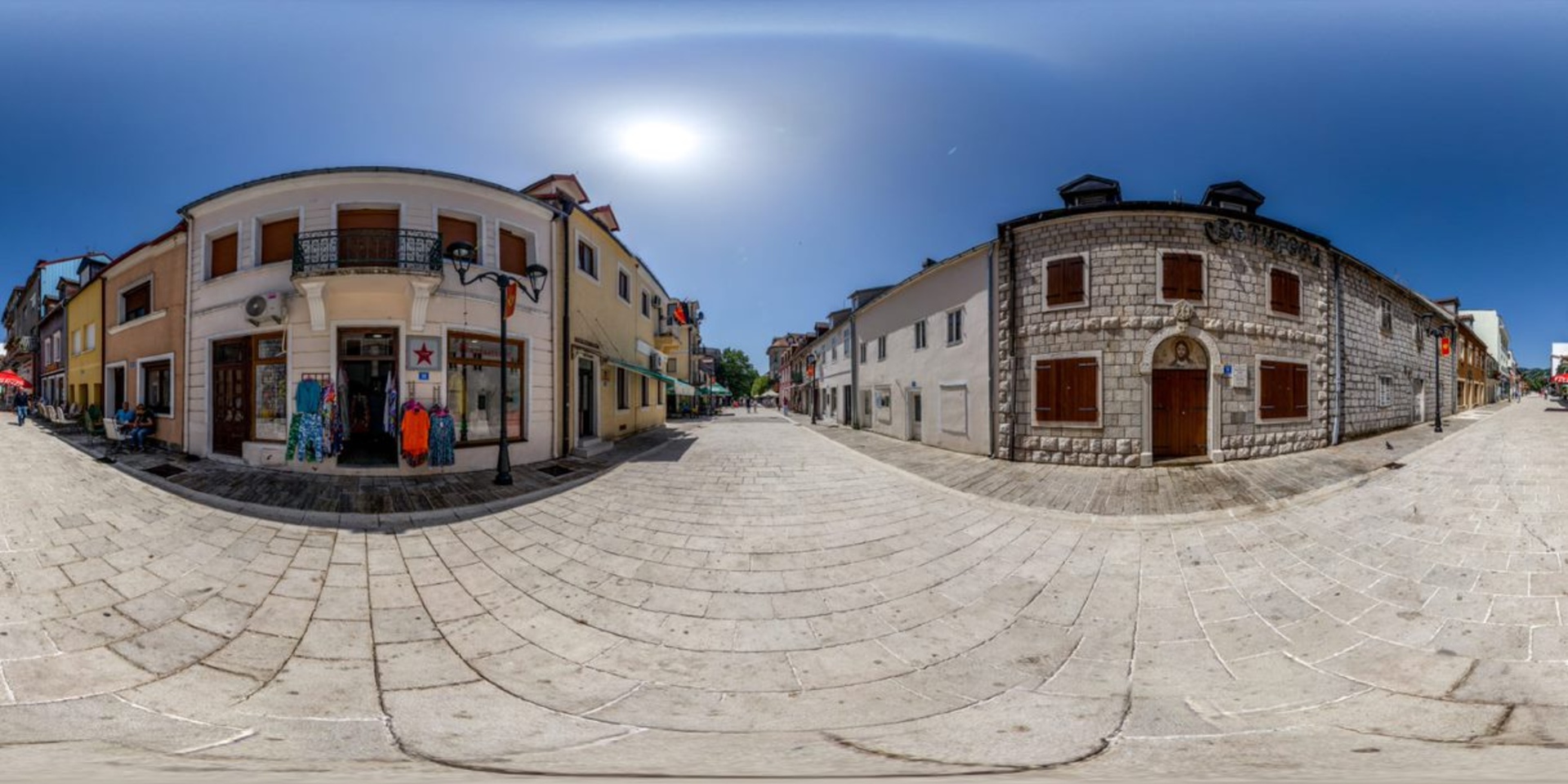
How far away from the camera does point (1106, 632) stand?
451 cm

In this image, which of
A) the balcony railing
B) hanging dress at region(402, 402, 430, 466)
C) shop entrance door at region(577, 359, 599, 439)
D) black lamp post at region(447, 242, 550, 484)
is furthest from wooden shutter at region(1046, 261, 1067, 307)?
hanging dress at region(402, 402, 430, 466)

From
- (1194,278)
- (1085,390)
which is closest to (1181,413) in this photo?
(1085,390)

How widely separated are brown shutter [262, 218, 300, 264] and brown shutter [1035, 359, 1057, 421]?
14704 millimetres

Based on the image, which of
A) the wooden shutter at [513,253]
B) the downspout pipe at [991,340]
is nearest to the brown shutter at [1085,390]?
the downspout pipe at [991,340]

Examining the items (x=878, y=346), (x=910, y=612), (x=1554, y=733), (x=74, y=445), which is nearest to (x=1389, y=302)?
(x=878, y=346)

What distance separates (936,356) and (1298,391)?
8289mm

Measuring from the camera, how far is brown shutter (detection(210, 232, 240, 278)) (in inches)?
400

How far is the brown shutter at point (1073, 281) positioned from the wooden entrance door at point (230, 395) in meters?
16.1

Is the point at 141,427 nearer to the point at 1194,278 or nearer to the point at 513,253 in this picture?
the point at 513,253

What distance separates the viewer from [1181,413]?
11539 millimetres

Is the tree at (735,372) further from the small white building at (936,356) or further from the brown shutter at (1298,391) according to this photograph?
the brown shutter at (1298,391)

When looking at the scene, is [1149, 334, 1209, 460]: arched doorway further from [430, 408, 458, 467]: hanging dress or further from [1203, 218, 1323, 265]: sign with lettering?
[430, 408, 458, 467]: hanging dress

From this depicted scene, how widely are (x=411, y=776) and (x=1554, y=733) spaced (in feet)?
22.1

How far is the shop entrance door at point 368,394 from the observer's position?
9.39 meters
